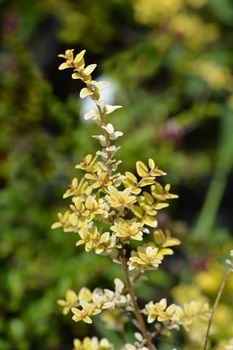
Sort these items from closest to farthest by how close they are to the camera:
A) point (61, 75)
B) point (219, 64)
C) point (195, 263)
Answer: point (195, 263), point (219, 64), point (61, 75)

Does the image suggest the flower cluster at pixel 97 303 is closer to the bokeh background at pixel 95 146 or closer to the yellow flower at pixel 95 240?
the yellow flower at pixel 95 240

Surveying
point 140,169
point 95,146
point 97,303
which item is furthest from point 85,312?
point 95,146

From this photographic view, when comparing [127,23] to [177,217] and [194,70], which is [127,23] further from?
[177,217]

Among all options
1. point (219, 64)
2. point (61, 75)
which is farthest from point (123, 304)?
point (61, 75)

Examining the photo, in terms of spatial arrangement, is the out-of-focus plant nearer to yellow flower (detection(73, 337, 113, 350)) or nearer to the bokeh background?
yellow flower (detection(73, 337, 113, 350))

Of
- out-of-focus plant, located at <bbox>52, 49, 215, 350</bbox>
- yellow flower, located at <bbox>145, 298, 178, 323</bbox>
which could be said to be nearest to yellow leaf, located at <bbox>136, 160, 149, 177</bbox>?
out-of-focus plant, located at <bbox>52, 49, 215, 350</bbox>
